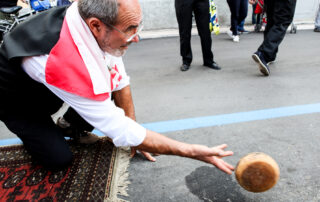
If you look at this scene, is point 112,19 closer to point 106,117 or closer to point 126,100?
point 106,117

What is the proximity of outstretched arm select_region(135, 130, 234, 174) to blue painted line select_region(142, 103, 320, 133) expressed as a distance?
907 mm

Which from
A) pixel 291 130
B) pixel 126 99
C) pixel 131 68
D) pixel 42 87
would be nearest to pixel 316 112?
pixel 291 130

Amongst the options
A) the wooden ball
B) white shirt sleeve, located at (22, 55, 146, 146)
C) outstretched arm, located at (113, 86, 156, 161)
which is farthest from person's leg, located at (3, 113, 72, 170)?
the wooden ball

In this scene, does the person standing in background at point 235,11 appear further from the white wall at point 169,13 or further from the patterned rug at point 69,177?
the patterned rug at point 69,177

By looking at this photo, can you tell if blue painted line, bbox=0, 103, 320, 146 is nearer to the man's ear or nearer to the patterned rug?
the patterned rug

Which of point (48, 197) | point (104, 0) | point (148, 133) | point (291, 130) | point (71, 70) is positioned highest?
point (104, 0)

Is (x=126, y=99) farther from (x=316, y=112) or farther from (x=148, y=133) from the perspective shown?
(x=316, y=112)

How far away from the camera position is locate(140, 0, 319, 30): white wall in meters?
7.14

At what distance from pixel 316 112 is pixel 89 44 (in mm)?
2108

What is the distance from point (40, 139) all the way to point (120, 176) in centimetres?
60

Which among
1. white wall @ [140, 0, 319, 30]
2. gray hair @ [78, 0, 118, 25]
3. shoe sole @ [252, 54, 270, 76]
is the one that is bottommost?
white wall @ [140, 0, 319, 30]

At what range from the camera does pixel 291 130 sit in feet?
6.52

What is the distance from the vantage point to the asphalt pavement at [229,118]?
1491mm

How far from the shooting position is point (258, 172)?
1.09m
